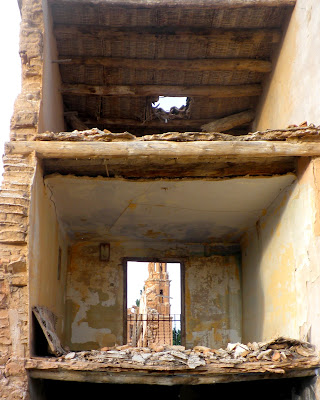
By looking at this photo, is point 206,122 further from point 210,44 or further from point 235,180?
point 235,180

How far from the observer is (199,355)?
6.68 m

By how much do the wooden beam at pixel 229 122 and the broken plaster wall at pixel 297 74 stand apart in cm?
76

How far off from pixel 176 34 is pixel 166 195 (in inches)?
116

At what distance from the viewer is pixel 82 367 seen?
244 inches

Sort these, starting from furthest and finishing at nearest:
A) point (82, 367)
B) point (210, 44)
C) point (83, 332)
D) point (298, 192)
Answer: point (83, 332) < point (210, 44) < point (298, 192) < point (82, 367)

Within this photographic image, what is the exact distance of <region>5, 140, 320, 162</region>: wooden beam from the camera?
268 inches

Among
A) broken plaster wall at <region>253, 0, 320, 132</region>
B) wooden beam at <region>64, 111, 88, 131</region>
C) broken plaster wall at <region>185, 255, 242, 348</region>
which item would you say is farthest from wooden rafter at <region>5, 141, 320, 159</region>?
broken plaster wall at <region>185, 255, 242, 348</region>

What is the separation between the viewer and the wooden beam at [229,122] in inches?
400

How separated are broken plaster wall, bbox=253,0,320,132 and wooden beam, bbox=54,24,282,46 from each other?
45 cm

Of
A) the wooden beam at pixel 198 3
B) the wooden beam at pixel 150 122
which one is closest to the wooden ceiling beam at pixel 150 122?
the wooden beam at pixel 150 122

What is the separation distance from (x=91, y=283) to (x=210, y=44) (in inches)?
209

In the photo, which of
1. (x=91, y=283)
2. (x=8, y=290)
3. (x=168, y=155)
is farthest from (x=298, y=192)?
(x=91, y=283)

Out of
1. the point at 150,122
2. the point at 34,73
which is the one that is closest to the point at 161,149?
the point at 34,73

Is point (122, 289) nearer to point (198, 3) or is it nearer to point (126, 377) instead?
point (126, 377)
